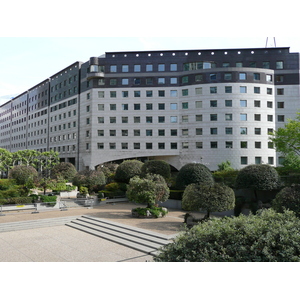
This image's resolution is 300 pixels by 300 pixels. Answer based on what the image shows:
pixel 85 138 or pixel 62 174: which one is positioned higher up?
pixel 85 138

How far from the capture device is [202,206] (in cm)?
1661

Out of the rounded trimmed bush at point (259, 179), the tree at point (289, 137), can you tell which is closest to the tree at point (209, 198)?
the rounded trimmed bush at point (259, 179)

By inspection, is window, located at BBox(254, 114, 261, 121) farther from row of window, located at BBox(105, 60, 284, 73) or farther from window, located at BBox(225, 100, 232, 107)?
row of window, located at BBox(105, 60, 284, 73)

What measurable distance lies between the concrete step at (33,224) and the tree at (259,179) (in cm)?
1253

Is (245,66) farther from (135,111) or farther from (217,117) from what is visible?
(135,111)

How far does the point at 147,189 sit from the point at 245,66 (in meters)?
35.2

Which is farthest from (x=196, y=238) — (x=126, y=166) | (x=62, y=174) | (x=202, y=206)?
(x=62, y=174)

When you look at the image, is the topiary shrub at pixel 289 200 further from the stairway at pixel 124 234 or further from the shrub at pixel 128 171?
the shrub at pixel 128 171

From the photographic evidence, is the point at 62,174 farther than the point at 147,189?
Yes

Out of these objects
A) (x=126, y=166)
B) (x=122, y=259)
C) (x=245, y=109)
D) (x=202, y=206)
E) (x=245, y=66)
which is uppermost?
(x=245, y=66)

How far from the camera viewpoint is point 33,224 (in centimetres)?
1759

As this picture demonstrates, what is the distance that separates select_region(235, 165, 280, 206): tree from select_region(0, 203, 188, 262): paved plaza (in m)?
5.90

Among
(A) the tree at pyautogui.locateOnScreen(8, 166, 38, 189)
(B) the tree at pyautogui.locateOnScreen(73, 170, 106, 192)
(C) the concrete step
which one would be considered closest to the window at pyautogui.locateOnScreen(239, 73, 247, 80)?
(B) the tree at pyautogui.locateOnScreen(73, 170, 106, 192)

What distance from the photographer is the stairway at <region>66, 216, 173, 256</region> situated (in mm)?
13039
